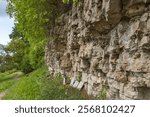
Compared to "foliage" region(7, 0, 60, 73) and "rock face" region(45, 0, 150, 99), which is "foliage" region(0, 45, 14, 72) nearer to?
"foliage" region(7, 0, 60, 73)

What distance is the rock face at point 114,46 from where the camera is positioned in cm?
1058

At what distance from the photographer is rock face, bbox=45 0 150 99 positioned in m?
10.6

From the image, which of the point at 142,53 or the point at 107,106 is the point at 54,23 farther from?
the point at 107,106

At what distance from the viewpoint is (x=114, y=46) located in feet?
40.8

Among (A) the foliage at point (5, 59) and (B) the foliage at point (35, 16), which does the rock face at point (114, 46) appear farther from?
(A) the foliage at point (5, 59)

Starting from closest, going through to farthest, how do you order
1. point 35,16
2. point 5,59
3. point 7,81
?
point 35,16 → point 7,81 → point 5,59

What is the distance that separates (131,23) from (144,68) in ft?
5.45

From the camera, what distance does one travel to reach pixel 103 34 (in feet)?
45.8

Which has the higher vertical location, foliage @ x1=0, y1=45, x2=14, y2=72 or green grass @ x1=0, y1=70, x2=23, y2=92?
foliage @ x1=0, y1=45, x2=14, y2=72

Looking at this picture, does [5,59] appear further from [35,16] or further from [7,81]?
[35,16]

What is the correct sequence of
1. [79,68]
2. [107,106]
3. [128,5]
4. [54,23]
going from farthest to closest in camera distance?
[54,23] → [79,68] → [128,5] → [107,106]

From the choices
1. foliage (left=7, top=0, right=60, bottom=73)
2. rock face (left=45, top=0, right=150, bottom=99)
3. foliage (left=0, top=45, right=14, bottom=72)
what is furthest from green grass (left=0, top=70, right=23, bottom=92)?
rock face (left=45, top=0, right=150, bottom=99)

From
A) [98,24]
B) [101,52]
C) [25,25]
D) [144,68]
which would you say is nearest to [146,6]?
[144,68]

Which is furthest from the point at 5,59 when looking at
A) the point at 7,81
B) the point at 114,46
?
the point at 114,46
